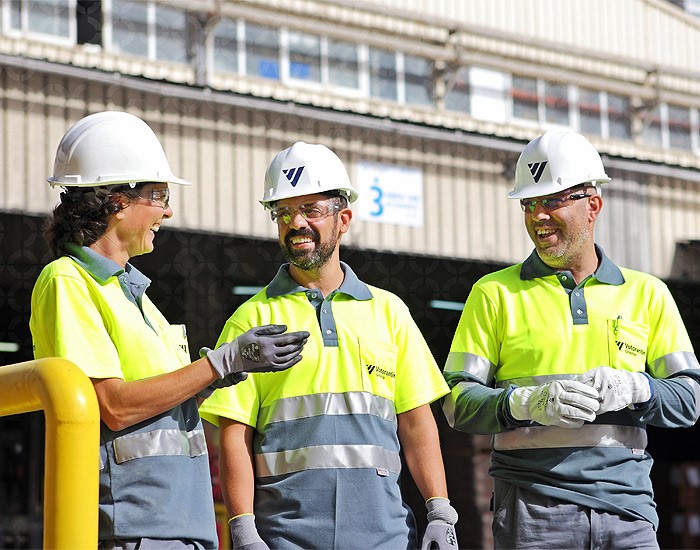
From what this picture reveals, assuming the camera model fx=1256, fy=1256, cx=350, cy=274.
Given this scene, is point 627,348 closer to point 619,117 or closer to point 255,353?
point 255,353

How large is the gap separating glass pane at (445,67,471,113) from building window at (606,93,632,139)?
151 cm

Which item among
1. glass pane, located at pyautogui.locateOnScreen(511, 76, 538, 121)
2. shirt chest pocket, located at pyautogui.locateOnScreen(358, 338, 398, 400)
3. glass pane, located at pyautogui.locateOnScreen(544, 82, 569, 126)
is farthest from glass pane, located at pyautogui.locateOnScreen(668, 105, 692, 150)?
shirt chest pocket, located at pyautogui.locateOnScreen(358, 338, 398, 400)

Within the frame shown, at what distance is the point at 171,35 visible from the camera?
8.78 meters

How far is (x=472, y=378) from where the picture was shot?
4.22 metres

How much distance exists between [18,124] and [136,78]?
83 cm

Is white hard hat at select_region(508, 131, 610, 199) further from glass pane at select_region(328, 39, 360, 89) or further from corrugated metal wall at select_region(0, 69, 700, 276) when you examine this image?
glass pane at select_region(328, 39, 360, 89)

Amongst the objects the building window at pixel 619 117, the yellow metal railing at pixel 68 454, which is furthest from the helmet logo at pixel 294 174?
the building window at pixel 619 117

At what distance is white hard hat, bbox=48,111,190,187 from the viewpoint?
11.3 ft

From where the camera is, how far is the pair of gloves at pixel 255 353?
3324mm

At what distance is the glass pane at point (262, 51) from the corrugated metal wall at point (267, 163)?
1.70ft

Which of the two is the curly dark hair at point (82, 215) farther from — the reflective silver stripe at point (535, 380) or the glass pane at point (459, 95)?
the glass pane at point (459, 95)

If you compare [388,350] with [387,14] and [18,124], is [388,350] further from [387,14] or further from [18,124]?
[387,14]

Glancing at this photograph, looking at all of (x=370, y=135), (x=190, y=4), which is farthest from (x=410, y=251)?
(x=190, y=4)

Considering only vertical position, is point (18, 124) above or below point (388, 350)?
above
